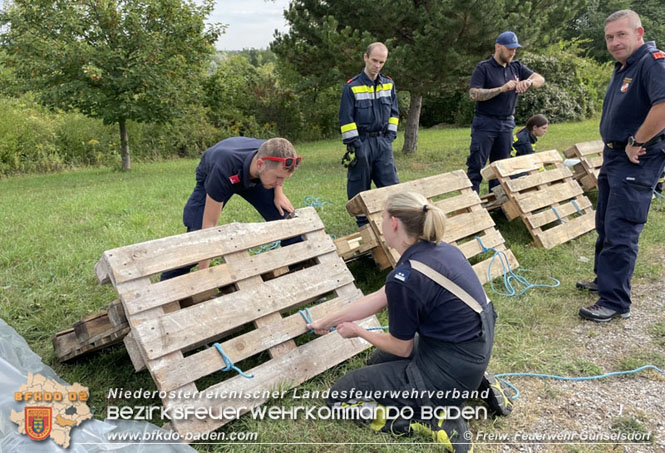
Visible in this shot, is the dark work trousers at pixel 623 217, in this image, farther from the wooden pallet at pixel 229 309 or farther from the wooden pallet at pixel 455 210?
the wooden pallet at pixel 229 309

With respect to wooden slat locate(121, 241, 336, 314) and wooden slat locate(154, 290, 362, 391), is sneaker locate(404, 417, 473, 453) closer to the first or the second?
wooden slat locate(154, 290, 362, 391)

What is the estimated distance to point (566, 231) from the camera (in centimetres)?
507

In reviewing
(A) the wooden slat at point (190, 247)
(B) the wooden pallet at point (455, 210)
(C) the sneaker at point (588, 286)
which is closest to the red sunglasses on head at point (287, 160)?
(A) the wooden slat at point (190, 247)

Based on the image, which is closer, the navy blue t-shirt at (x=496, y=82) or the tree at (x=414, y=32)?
the navy blue t-shirt at (x=496, y=82)

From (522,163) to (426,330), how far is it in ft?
12.1

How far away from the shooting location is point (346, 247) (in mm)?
3754

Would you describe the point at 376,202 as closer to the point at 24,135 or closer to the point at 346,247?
the point at 346,247

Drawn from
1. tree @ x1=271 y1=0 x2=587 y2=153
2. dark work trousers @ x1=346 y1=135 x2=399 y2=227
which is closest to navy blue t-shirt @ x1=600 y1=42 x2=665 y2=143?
dark work trousers @ x1=346 y1=135 x2=399 y2=227

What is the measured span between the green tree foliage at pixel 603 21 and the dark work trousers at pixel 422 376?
31.6 meters

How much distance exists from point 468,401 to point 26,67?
11.3 m

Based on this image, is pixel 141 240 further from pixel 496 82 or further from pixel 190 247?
pixel 496 82

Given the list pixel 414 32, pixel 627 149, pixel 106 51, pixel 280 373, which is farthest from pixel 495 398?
pixel 106 51

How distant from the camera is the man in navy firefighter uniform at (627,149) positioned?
317cm

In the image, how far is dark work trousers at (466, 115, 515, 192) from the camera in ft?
17.7
